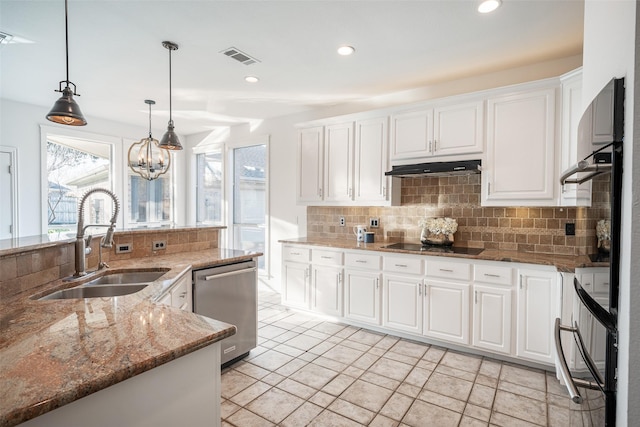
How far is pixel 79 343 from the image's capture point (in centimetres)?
103

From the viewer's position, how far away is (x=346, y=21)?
7.93ft

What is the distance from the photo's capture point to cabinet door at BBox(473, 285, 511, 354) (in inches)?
108

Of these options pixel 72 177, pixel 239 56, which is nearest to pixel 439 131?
pixel 239 56

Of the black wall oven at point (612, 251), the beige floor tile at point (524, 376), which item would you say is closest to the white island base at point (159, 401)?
the black wall oven at point (612, 251)

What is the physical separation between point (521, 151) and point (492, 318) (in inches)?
58.8

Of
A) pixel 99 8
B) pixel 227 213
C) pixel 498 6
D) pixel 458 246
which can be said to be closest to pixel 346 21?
pixel 498 6

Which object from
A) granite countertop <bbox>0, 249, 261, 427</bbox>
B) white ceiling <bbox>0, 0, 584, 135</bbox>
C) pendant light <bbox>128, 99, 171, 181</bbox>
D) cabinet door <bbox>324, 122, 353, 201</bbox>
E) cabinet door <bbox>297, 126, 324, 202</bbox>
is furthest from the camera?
pendant light <bbox>128, 99, 171, 181</bbox>

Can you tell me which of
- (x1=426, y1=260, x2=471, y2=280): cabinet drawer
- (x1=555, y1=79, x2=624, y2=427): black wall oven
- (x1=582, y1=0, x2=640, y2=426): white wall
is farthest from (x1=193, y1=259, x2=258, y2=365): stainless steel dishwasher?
(x1=582, y1=0, x2=640, y2=426): white wall

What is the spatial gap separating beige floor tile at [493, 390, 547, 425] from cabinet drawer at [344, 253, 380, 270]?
1504mm

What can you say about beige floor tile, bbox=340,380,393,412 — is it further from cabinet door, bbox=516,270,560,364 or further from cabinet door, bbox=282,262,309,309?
cabinet door, bbox=282,262,309,309

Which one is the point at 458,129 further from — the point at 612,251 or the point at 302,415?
the point at 302,415

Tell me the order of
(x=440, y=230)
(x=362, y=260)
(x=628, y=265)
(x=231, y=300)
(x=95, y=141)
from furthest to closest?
(x=95, y=141) < (x=362, y=260) < (x=440, y=230) < (x=231, y=300) < (x=628, y=265)

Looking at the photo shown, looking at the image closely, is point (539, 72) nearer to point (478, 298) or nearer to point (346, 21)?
point (346, 21)

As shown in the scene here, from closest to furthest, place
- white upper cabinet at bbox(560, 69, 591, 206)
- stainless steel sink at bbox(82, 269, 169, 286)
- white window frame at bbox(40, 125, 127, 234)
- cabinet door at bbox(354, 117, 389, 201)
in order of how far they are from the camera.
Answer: stainless steel sink at bbox(82, 269, 169, 286) < white upper cabinet at bbox(560, 69, 591, 206) < cabinet door at bbox(354, 117, 389, 201) < white window frame at bbox(40, 125, 127, 234)
